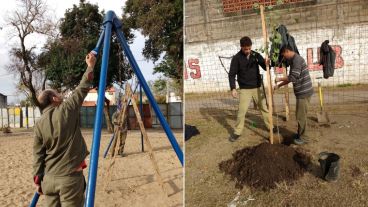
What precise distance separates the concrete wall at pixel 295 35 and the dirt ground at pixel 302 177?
4416 mm

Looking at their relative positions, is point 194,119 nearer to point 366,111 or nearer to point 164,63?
point 366,111

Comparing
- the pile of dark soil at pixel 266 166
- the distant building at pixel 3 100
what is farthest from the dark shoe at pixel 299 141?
the distant building at pixel 3 100

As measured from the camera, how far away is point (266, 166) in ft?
16.1

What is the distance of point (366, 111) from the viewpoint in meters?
7.49

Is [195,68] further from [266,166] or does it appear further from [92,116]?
[92,116]

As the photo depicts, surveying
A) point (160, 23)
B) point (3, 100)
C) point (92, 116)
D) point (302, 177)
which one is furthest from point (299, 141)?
point (3, 100)

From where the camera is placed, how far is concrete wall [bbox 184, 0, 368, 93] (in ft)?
39.4

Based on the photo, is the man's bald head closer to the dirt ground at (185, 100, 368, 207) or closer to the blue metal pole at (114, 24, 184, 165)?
the blue metal pole at (114, 24, 184, 165)

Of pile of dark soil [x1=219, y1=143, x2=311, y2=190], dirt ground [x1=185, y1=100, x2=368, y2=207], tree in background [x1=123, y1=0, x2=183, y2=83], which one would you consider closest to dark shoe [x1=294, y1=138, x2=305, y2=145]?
dirt ground [x1=185, y1=100, x2=368, y2=207]

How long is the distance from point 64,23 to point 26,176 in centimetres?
1766

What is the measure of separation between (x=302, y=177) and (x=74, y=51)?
1990 cm

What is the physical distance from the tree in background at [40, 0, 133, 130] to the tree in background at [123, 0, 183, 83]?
6.73 ft

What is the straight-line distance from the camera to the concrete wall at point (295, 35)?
1202 cm

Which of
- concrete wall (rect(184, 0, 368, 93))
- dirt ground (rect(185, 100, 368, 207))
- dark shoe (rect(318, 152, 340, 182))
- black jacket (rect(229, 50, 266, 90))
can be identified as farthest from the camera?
concrete wall (rect(184, 0, 368, 93))
